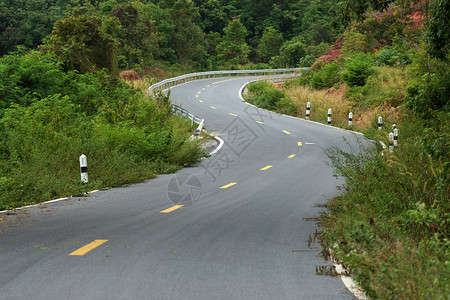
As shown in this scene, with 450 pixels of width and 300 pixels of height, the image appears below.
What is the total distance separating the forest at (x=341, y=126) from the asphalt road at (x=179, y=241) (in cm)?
75

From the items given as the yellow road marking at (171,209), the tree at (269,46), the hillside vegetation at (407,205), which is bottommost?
the yellow road marking at (171,209)

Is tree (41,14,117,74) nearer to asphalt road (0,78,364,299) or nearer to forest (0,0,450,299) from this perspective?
forest (0,0,450,299)

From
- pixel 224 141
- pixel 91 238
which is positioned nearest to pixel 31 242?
pixel 91 238

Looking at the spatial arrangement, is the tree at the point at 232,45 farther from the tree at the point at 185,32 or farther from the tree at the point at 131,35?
the tree at the point at 131,35

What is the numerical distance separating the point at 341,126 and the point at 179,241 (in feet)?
71.4

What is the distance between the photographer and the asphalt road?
18.0 ft

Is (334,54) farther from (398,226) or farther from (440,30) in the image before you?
(398,226)

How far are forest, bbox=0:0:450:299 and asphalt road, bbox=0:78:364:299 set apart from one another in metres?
0.75

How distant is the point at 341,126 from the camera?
91.0 feet

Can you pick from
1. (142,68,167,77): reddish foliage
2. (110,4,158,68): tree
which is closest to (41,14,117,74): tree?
(110,4,158,68): tree

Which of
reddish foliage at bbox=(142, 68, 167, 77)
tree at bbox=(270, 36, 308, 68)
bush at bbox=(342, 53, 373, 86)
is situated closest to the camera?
bush at bbox=(342, 53, 373, 86)

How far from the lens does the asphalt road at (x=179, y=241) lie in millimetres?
5492

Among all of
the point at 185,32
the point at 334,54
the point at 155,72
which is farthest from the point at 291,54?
the point at 334,54

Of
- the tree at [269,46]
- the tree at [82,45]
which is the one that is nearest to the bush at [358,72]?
the tree at [82,45]
